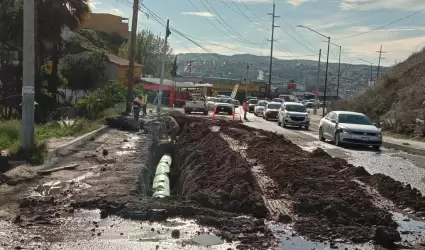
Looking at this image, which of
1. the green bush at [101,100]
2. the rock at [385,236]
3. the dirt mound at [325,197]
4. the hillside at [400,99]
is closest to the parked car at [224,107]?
the green bush at [101,100]

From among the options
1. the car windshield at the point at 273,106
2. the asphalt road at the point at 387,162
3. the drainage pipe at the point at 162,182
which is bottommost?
the drainage pipe at the point at 162,182

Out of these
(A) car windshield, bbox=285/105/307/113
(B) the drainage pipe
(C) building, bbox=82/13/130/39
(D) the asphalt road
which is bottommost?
(B) the drainage pipe

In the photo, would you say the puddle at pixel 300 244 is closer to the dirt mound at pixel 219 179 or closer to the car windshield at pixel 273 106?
the dirt mound at pixel 219 179

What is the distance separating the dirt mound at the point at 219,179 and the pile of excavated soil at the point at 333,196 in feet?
2.19

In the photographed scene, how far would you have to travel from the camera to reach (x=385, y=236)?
720 centimetres

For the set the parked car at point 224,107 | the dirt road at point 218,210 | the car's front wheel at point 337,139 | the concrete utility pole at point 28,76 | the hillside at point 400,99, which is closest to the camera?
the dirt road at point 218,210

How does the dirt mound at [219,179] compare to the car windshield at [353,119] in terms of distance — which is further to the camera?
the car windshield at [353,119]

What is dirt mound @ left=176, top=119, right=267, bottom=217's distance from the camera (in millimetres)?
8969

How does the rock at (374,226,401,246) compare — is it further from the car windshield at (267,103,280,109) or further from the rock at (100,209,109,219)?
the car windshield at (267,103,280,109)

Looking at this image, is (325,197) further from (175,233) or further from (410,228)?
(175,233)

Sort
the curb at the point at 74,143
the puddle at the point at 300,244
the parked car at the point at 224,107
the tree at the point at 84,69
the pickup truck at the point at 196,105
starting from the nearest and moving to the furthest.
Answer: the puddle at the point at 300,244 → the curb at the point at 74,143 → the pickup truck at the point at 196,105 → the parked car at the point at 224,107 → the tree at the point at 84,69

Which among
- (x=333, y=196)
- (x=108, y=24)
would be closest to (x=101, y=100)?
(x=333, y=196)

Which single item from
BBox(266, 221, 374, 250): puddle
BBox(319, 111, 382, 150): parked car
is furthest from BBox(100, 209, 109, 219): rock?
BBox(319, 111, 382, 150): parked car

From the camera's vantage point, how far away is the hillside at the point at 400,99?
3341 cm
